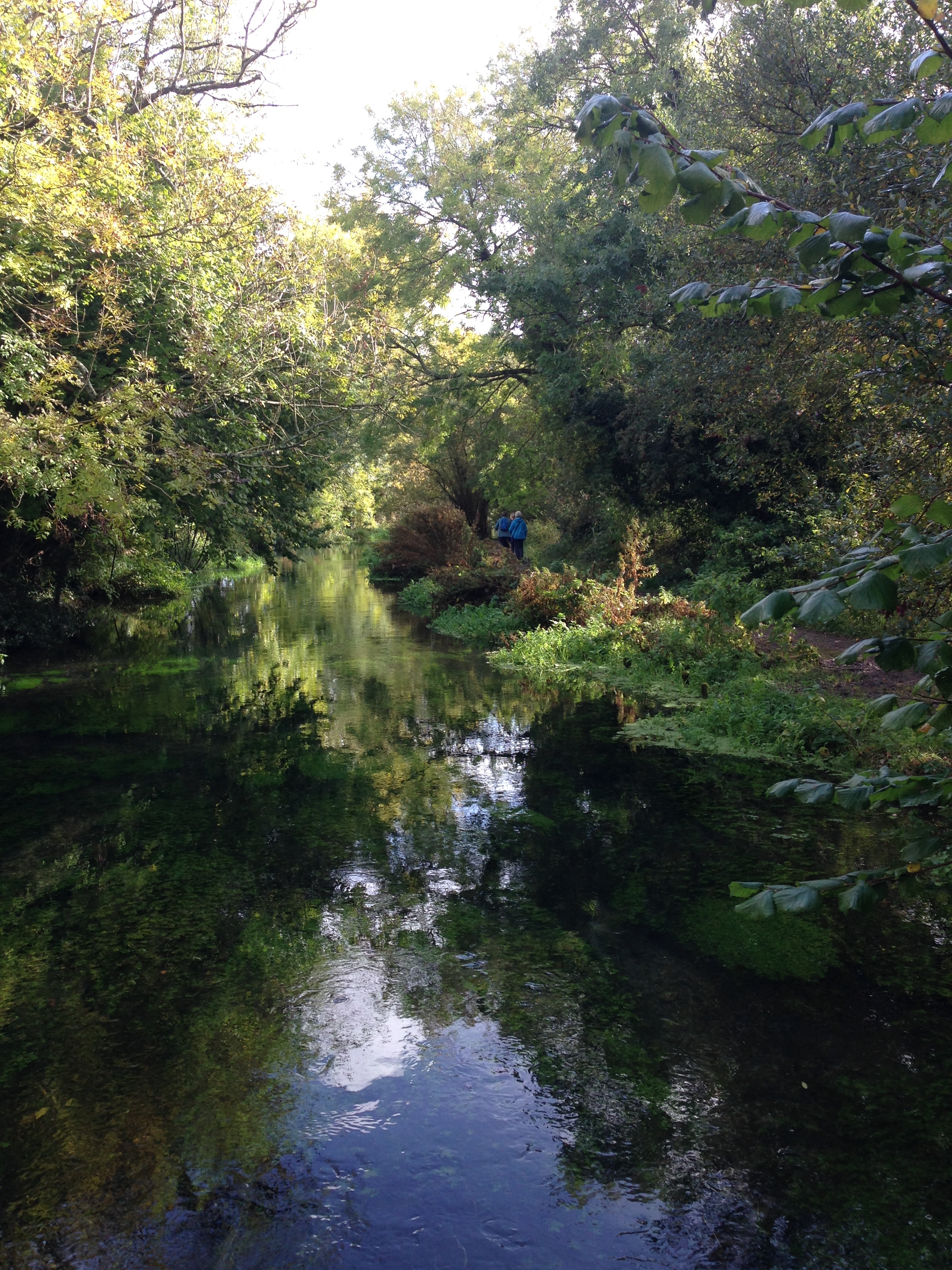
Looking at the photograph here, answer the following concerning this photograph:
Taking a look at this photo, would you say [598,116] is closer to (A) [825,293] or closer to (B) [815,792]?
(A) [825,293]

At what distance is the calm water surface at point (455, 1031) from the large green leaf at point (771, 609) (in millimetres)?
2270

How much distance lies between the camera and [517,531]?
26344 mm

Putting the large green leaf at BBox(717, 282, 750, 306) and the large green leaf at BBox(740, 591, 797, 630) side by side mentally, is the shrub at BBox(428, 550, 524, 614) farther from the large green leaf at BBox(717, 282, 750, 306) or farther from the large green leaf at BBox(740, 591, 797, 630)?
the large green leaf at BBox(740, 591, 797, 630)

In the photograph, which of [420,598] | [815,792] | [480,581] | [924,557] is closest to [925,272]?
[924,557]

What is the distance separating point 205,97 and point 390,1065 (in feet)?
52.5

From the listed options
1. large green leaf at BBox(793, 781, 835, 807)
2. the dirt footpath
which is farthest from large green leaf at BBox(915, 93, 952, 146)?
the dirt footpath

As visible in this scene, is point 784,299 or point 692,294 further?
point 692,294

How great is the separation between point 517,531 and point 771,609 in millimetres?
24197

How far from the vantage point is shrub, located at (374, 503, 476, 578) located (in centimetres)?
2695

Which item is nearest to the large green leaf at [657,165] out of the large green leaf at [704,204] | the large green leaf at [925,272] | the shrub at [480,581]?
the large green leaf at [704,204]

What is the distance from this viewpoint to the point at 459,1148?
372 cm

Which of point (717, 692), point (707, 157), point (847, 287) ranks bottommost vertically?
point (717, 692)

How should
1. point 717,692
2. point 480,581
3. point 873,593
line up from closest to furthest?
point 873,593, point 717,692, point 480,581

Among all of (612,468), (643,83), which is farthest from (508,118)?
(612,468)
